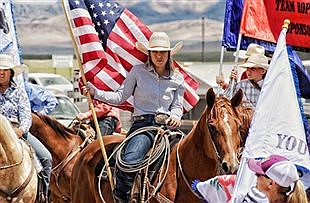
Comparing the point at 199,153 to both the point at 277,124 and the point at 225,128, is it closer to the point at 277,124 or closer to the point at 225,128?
the point at 225,128

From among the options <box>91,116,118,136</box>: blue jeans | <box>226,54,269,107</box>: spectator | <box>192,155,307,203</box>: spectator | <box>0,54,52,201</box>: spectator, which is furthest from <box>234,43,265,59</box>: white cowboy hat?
<box>192,155,307,203</box>: spectator

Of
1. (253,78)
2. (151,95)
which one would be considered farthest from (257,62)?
(151,95)

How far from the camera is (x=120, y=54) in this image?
9070mm

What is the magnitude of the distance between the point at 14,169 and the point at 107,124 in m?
3.53

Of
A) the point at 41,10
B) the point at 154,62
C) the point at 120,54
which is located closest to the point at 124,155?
the point at 154,62

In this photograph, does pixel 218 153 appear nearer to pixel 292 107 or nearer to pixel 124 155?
pixel 124 155

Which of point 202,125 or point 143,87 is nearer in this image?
point 202,125

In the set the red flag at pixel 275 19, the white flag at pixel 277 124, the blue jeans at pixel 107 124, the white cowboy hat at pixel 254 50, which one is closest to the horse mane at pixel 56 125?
the blue jeans at pixel 107 124

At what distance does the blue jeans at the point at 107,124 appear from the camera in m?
11.1

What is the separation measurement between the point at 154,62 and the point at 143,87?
0.80 ft

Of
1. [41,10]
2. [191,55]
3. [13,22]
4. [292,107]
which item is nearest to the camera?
[292,107]

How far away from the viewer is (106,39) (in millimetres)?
9352

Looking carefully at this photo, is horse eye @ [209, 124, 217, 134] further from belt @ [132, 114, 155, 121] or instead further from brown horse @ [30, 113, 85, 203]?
brown horse @ [30, 113, 85, 203]

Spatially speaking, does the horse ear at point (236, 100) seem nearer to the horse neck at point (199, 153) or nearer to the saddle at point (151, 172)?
the horse neck at point (199, 153)
